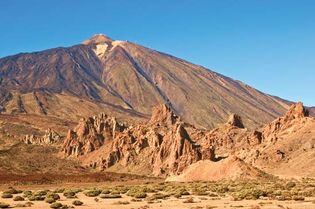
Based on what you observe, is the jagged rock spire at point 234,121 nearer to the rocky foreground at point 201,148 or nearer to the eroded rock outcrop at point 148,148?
the rocky foreground at point 201,148

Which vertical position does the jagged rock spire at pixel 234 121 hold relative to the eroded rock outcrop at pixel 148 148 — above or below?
above

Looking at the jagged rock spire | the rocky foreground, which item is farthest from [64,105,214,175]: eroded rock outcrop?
the jagged rock spire

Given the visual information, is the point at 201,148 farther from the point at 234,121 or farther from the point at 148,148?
the point at 234,121

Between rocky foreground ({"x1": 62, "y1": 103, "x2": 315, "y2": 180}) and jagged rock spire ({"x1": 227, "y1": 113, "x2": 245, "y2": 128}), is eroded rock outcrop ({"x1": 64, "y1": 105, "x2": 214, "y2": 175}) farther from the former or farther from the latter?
jagged rock spire ({"x1": 227, "y1": 113, "x2": 245, "y2": 128})

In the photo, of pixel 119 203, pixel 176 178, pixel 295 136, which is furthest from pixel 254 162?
pixel 119 203

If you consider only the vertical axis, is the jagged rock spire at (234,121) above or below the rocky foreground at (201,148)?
above

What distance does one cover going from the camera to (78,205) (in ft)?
161

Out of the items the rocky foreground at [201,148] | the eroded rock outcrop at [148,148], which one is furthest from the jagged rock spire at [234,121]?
the eroded rock outcrop at [148,148]

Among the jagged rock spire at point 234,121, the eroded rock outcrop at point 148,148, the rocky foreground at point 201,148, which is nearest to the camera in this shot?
the rocky foreground at point 201,148

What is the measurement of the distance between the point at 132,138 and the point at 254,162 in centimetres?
6064

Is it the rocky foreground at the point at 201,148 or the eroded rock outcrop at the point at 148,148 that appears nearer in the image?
the rocky foreground at the point at 201,148

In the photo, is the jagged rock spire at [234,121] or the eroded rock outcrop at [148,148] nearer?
the eroded rock outcrop at [148,148]

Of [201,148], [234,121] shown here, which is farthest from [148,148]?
[234,121]

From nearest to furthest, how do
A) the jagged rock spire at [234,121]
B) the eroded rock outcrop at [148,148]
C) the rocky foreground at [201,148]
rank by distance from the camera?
the rocky foreground at [201,148] < the eroded rock outcrop at [148,148] < the jagged rock spire at [234,121]
